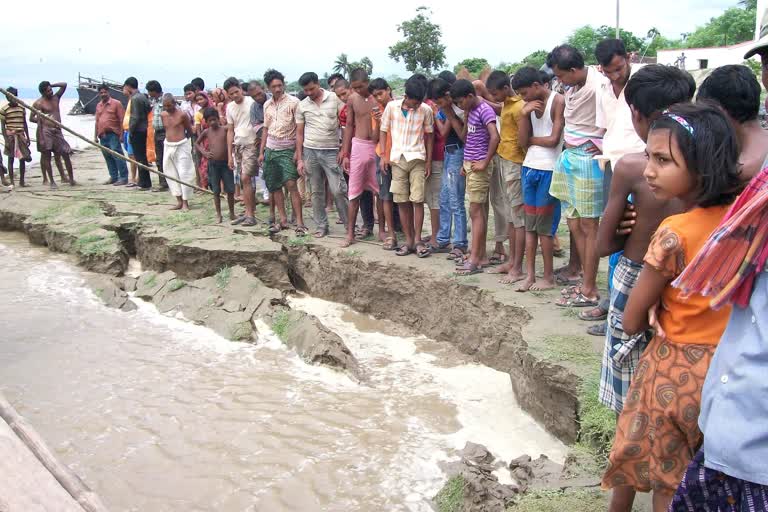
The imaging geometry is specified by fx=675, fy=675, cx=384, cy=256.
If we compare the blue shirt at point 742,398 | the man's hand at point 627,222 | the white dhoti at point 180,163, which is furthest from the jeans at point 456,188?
the blue shirt at point 742,398

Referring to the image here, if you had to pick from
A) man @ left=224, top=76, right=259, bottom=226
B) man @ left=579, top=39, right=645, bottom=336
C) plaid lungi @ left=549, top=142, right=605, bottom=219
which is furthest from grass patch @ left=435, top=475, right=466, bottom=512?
man @ left=224, top=76, right=259, bottom=226

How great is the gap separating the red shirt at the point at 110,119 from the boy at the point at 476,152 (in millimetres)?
7513

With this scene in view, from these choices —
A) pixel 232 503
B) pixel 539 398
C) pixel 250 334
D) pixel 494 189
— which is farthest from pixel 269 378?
pixel 494 189

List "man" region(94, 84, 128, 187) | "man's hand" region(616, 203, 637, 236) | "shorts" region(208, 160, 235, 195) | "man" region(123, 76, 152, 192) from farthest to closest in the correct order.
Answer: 1. "man" region(94, 84, 128, 187)
2. "man" region(123, 76, 152, 192)
3. "shorts" region(208, 160, 235, 195)
4. "man's hand" region(616, 203, 637, 236)

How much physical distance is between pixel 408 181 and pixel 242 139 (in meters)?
2.59

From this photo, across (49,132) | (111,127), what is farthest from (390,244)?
(49,132)

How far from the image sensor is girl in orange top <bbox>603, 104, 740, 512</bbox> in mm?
1932

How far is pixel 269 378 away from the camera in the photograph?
207 inches

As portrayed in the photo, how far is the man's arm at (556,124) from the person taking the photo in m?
5.04

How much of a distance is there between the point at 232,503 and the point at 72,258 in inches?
223

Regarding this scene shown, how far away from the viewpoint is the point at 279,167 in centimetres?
766

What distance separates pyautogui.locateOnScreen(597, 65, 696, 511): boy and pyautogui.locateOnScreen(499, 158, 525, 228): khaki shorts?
2.64 m

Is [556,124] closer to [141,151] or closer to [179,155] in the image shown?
[179,155]

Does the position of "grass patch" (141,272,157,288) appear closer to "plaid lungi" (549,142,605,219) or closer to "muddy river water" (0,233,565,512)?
"muddy river water" (0,233,565,512)
